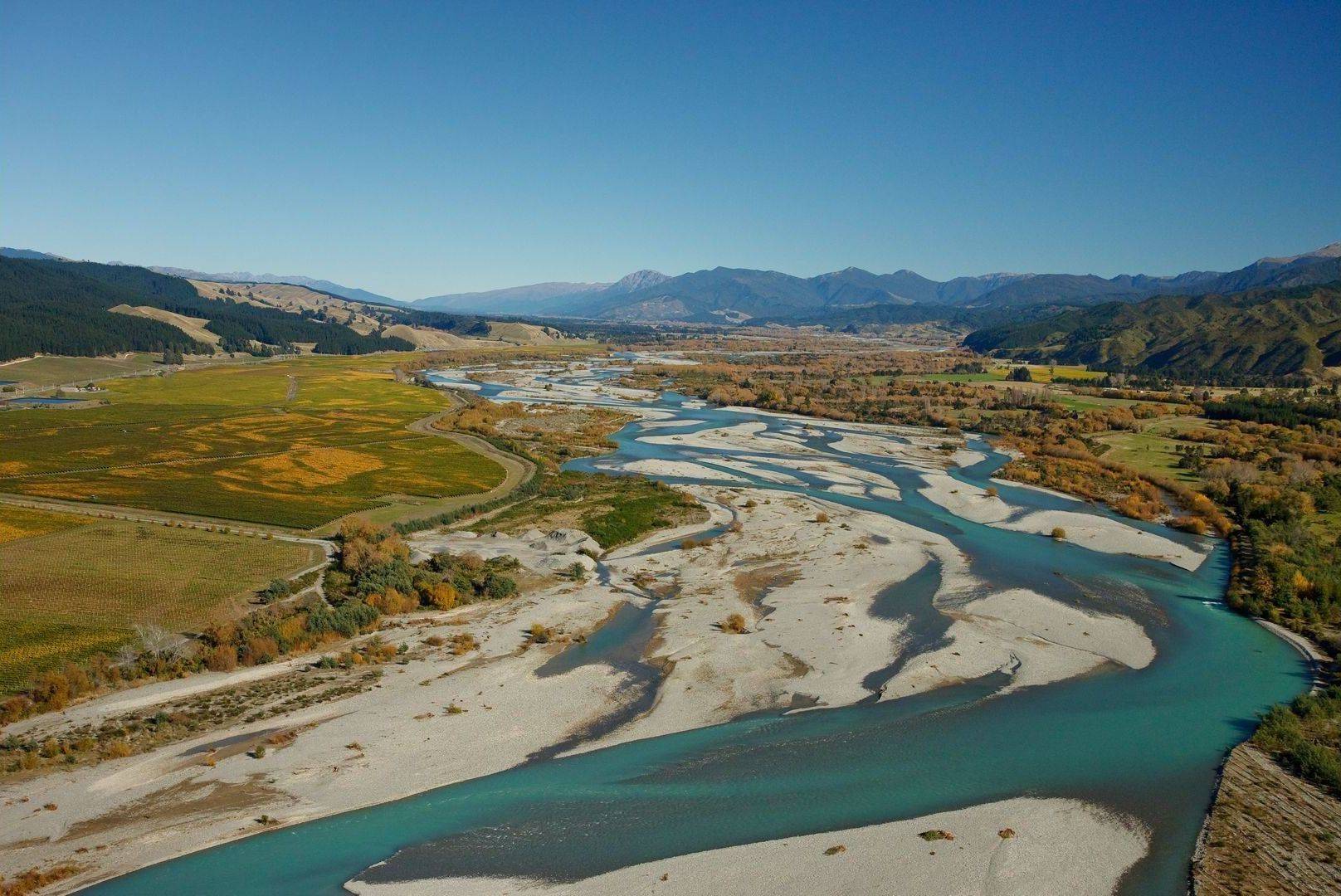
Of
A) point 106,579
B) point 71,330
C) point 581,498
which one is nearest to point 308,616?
point 106,579

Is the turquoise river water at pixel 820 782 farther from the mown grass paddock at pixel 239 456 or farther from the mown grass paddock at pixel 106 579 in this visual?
the mown grass paddock at pixel 239 456

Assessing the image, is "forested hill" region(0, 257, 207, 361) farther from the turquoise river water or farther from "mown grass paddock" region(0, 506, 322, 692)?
the turquoise river water

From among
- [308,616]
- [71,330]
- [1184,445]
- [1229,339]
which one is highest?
[71,330]

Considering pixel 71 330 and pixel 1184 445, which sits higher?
pixel 71 330

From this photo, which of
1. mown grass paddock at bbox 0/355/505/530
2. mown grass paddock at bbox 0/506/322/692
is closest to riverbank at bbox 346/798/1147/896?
mown grass paddock at bbox 0/506/322/692

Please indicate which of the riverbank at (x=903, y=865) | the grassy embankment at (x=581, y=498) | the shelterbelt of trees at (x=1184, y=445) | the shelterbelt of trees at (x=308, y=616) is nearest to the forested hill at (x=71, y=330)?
the grassy embankment at (x=581, y=498)

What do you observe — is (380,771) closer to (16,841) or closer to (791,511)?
(16,841)

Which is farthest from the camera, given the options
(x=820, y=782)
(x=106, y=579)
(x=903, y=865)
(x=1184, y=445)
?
(x=1184, y=445)

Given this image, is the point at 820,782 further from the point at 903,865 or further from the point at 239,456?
the point at 239,456
